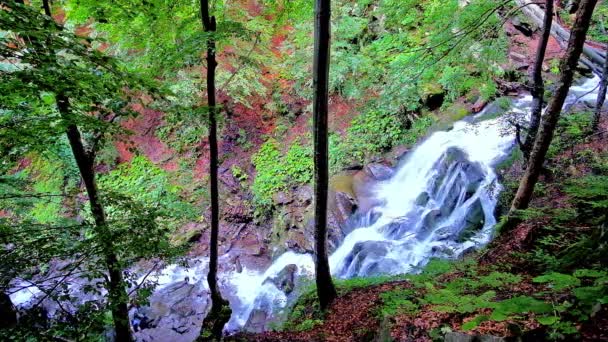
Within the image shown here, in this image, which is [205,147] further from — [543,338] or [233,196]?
[543,338]

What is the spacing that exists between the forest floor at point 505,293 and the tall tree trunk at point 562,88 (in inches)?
14.9

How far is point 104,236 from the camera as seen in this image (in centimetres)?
389

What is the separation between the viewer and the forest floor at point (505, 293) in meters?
1.88

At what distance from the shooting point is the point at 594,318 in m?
1.86

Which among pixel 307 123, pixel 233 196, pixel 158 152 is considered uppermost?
pixel 158 152

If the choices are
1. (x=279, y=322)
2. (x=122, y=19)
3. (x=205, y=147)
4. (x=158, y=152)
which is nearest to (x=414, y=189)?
(x=279, y=322)

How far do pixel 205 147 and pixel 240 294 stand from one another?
283 inches

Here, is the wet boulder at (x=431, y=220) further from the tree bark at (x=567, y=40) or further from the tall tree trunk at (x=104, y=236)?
the tall tree trunk at (x=104, y=236)

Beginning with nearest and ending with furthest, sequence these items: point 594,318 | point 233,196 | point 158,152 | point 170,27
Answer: point 594,318 → point 170,27 → point 233,196 → point 158,152

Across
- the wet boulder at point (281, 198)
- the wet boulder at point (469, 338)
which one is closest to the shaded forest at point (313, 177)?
the wet boulder at point (469, 338)

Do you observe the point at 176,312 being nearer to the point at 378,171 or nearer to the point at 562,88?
the point at 378,171

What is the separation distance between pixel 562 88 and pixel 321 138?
321cm

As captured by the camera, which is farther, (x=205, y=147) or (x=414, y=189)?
(x=205, y=147)

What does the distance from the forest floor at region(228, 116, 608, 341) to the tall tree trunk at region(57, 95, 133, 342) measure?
6.46ft
